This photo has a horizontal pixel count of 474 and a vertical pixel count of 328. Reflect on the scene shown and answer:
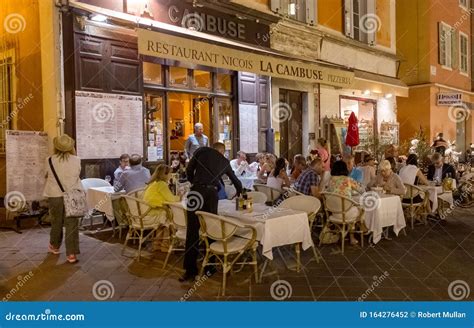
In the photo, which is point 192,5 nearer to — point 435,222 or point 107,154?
point 107,154

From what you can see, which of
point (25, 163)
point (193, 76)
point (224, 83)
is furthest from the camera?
point (224, 83)

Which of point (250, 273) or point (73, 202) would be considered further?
point (73, 202)

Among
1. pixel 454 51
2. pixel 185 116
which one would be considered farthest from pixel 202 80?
pixel 454 51

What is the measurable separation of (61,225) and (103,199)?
1.12 m

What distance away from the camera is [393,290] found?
14.6 feet

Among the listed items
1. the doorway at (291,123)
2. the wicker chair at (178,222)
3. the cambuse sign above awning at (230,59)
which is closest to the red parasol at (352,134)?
the cambuse sign above awning at (230,59)

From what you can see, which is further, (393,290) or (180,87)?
(180,87)

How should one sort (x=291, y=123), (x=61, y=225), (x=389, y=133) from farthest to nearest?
(x=389, y=133) < (x=291, y=123) < (x=61, y=225)

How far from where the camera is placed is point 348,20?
45.5 feet

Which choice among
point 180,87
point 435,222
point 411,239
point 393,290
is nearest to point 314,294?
point 393,290

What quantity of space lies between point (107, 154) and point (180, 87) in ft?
7.28

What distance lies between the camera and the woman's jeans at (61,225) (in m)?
5.45

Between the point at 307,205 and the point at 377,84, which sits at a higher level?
the point at 377,84

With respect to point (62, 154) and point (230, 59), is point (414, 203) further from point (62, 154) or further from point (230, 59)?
point (62, 154)
